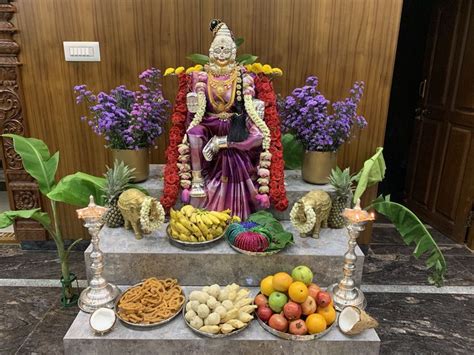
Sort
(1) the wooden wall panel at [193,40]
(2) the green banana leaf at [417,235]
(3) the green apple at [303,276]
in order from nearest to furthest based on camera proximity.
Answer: (3) the green apple at [303,276] < (2) the green banana leaf at [417,235] < (1) the wooden wall panel at [193,40]

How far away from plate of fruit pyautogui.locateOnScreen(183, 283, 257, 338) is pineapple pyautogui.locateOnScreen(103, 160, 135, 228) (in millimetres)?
710

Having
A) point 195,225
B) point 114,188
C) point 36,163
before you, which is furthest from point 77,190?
point 195,225

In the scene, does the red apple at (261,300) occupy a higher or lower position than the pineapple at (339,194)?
lower

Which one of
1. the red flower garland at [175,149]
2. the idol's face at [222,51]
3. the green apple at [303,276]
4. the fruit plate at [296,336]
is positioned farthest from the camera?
the red flower garland at [175,149]

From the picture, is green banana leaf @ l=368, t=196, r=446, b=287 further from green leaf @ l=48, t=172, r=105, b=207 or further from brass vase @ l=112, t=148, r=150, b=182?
green leaf @ l=48, t=172, r=105, b=207

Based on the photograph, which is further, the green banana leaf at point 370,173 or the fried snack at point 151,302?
the green banana leaf at point 370,173

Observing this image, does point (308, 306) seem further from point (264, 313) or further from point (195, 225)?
point (195, 225)

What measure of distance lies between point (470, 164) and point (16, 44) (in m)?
3.42

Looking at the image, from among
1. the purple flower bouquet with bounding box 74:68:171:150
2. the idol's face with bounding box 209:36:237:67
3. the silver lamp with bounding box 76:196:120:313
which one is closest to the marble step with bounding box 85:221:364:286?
the silver lamp with bounding box 76:196:120:313

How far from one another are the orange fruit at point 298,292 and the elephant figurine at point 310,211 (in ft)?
1.30

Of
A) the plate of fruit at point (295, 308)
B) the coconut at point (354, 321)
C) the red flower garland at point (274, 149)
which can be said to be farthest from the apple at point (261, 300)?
the red flower garland at point (274, 149)

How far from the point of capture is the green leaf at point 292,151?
2.47m

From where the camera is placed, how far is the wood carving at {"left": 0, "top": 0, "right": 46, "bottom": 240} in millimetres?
2463

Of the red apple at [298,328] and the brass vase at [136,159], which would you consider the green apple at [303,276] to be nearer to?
the red apple at [298,328]
